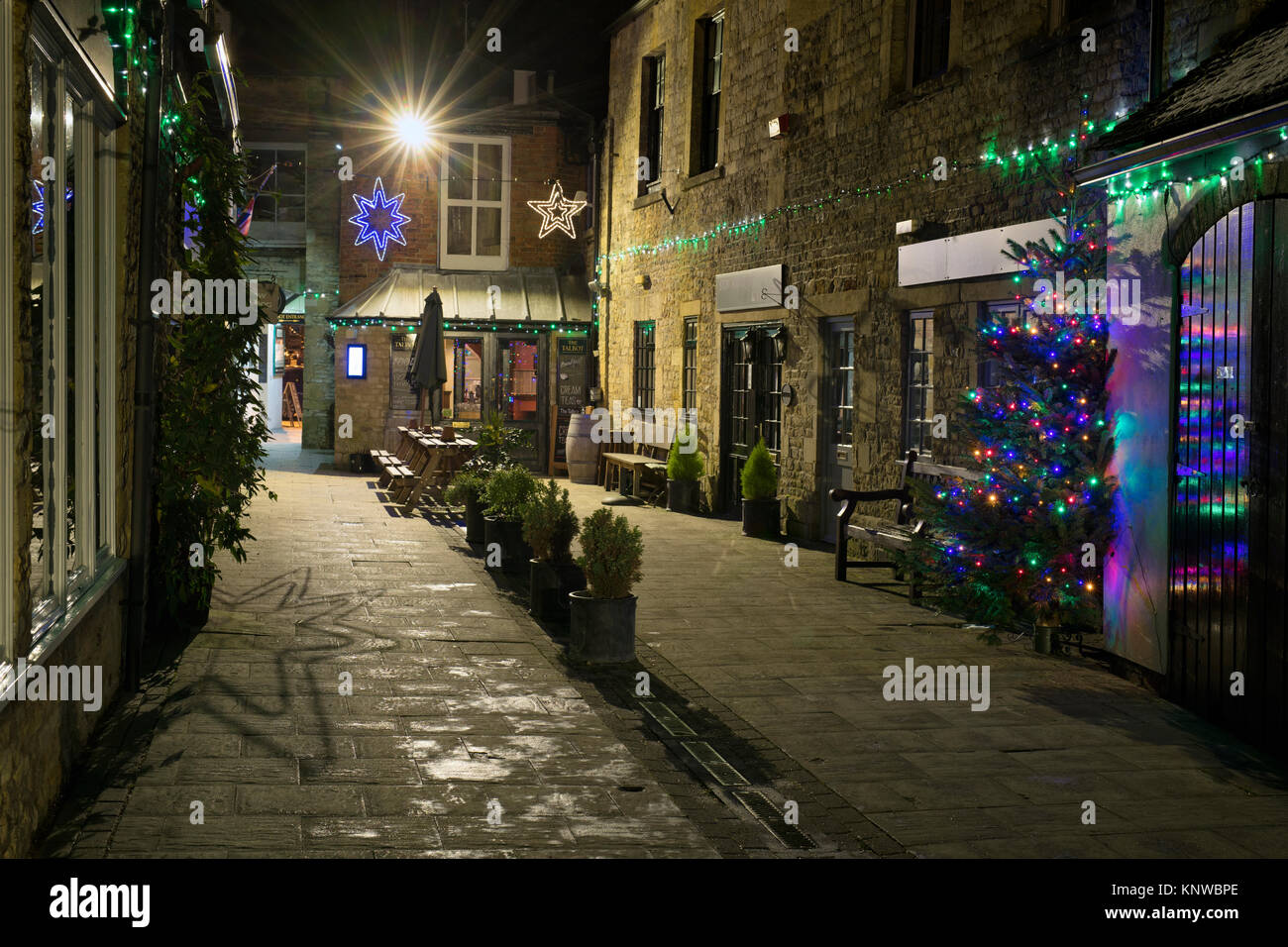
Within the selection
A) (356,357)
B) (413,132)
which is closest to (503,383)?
(356,357)

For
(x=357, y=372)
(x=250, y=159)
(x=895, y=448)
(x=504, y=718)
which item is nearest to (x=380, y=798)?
(x=504, y=718)

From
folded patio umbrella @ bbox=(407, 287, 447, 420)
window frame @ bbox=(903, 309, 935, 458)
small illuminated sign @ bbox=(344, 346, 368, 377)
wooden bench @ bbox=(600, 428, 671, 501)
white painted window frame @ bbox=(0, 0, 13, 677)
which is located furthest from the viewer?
small illuminated sign @ bbox=(344, 346, 368, 377)

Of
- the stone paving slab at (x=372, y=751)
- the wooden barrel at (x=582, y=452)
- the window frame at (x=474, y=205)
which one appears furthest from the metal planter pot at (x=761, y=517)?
the window frame at (x=474, y=205)

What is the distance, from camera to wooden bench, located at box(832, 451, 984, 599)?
10672 millimetres

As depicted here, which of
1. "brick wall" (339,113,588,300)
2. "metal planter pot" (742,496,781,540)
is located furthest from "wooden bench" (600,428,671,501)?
"brick wall" (339,113,588,300)

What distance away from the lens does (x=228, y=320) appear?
8.79 metres

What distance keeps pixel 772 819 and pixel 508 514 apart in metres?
6.73

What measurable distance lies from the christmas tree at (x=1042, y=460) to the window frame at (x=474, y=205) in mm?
16407

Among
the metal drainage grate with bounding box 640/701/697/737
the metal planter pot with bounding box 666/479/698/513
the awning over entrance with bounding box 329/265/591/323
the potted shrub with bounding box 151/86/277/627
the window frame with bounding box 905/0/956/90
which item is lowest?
the metal drainage grate with bounding box 640/701/697/737

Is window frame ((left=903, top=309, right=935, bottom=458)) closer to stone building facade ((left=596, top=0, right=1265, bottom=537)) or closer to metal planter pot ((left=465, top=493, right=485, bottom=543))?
stone building facade ((left=596, top=0, right=1265, bottom=537))

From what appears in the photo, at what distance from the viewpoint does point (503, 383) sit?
2333 cm

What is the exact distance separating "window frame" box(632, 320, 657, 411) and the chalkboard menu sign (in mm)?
2828

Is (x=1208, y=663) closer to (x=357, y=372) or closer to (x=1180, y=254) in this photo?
(x=1180, y=254)

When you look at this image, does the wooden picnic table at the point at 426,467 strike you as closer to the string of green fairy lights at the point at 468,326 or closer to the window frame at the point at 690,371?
the window frame at the point at 690,371
